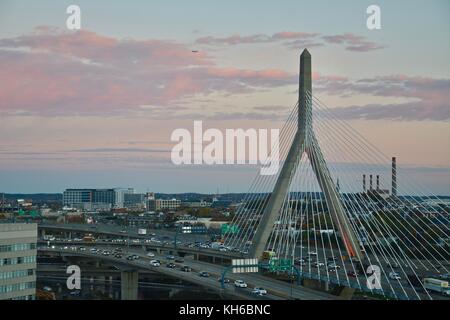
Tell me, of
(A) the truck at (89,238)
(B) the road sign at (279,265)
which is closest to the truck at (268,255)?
(B) the road sign at (279,265)

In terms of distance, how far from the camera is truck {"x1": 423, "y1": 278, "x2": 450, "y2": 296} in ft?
26.9

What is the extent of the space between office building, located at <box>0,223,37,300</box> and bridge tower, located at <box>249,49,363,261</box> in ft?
14.3

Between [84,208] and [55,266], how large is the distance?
25.5m

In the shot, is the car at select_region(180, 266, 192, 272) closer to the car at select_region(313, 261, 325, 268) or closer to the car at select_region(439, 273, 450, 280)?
the car at select_region(313, 261, 325, 268)

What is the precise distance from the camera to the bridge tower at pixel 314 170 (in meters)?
11.2

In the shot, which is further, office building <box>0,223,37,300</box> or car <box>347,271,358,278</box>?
car <box>347,271,358,278</box>

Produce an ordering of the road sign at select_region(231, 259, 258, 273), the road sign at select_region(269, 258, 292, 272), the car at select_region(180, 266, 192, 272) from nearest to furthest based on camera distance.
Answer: the road sign at select_region(231, 259, 258, 273) < the road sign at select_region(269, 258, 292, 272) < the car at select_region(180, 266, 192, 272)

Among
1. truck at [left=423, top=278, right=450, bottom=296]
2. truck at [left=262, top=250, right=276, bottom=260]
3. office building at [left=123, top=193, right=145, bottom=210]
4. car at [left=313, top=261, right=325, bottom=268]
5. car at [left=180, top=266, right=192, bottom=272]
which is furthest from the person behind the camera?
office building at [left=123, top=193, right=145, bottom=210]

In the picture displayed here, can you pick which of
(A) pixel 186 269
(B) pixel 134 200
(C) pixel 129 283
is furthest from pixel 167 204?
(A) pixel 186 269

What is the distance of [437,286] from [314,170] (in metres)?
3.33

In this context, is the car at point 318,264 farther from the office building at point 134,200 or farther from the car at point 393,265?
the office building at point 134,200

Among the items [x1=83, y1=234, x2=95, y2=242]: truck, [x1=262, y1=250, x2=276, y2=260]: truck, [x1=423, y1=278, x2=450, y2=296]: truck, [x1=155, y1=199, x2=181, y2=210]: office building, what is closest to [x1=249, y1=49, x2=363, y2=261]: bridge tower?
[x1=262, y1=250, x2=276, y2=260]: truck
